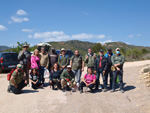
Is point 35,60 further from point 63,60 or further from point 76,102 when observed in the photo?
point 76,102

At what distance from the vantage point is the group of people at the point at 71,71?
6941 millimetres

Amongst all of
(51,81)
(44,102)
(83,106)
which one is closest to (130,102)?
(83,106)

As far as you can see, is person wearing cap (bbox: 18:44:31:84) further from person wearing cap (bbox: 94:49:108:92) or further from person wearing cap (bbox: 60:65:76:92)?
person wearing cap (bbox: 94:49:108:92)

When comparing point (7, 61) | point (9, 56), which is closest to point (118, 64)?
point (7, 61)

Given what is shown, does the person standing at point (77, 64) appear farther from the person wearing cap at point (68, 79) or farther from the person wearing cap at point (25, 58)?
the person wearing cap at point (25, 58)

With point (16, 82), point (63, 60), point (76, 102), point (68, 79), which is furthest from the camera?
point (63, 60)

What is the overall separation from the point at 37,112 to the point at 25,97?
1682mm

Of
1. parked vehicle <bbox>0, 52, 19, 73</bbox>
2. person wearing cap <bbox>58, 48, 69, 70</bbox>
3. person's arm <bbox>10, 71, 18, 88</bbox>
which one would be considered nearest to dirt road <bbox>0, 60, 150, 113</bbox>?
person's arm <bbox>10, 71, 18, 88</bbox>

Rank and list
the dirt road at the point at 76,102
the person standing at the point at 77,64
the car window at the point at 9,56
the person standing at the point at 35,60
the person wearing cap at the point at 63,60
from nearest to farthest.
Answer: the dirt road at the point at 76,102 → the person standing at the point at 77,64 → the person standing at the point at 35,60 → the person wearing cap at the point at 63,60 → the car window at the point at 9,56

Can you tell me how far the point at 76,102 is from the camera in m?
5.66

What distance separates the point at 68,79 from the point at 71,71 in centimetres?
38

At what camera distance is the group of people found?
6941mm

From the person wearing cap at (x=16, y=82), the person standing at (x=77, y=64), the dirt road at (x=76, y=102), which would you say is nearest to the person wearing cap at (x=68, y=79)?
the person standing at (x=77, y=64)

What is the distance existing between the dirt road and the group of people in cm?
43
